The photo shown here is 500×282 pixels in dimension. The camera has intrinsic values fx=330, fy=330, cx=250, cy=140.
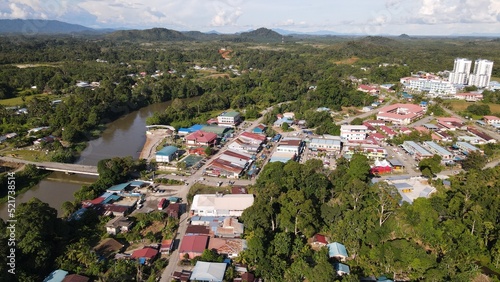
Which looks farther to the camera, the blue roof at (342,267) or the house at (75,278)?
the blue roof at (342,267)

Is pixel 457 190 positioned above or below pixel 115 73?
below

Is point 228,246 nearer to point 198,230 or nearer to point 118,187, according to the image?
point 198,230

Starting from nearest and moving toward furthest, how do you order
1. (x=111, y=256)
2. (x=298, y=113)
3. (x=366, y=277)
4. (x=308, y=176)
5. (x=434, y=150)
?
(x=366, y=277) → (x=111, y=256) → (x=308, y=176) → (x=434, y=150) → (x=298, y=113)

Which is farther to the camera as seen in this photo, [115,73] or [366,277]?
[115,73]

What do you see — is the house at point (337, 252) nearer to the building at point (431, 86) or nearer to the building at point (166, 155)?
the building at point (166, 155)

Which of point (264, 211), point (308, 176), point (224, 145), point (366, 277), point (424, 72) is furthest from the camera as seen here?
point (424, 72)

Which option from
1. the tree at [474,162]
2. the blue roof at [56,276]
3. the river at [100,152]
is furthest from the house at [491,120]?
the blue roof at [56,276]

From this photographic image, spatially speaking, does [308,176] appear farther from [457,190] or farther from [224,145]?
[224,145]

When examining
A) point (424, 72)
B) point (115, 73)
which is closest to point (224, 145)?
point (115, 73)
